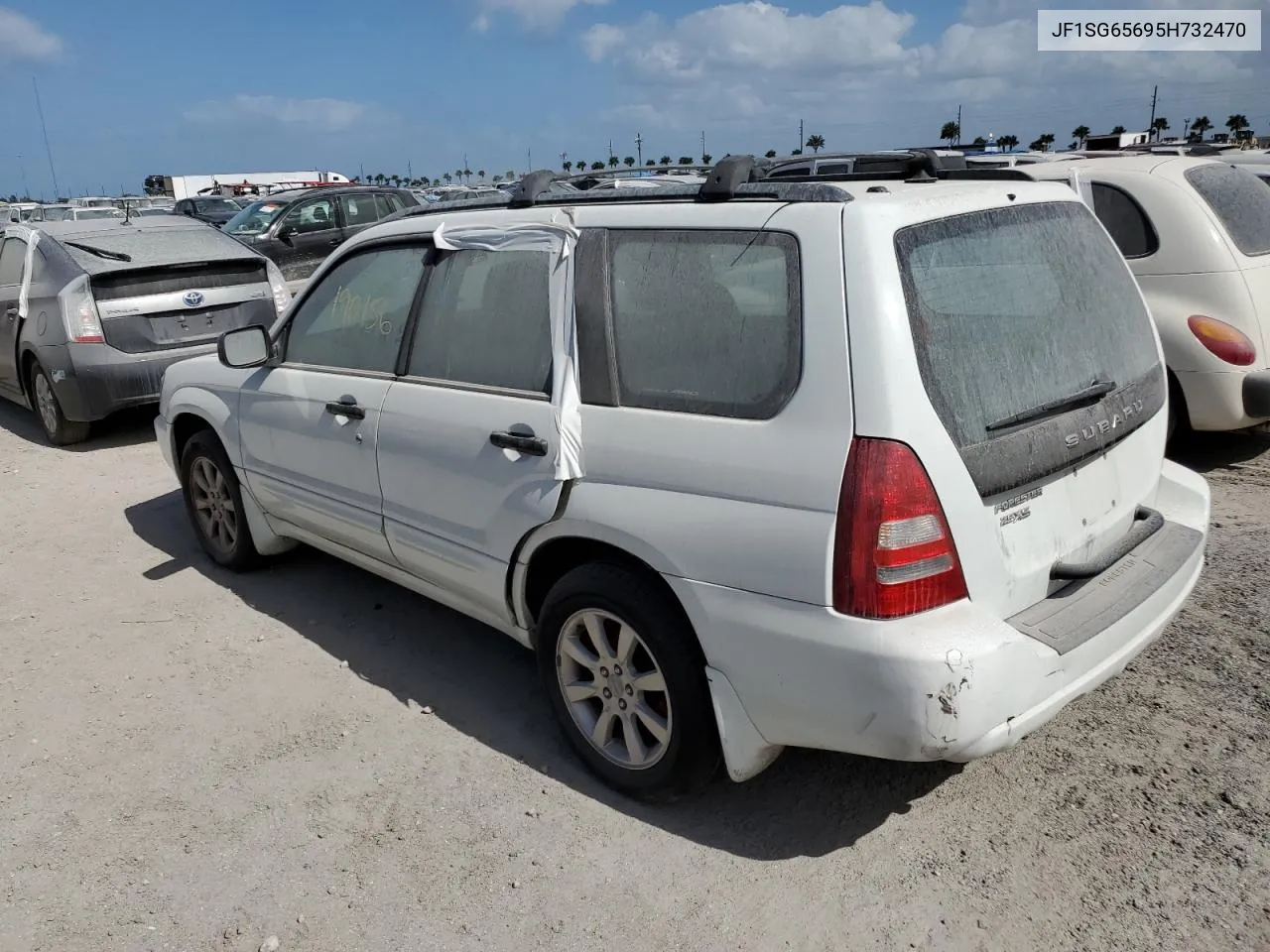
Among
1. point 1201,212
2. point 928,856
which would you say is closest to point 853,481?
point 928,856

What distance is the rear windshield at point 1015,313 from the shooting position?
2396mm

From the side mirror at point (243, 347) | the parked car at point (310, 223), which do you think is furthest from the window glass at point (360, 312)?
the parked car at point (310, 223)

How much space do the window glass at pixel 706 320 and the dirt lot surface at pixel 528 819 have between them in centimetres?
130

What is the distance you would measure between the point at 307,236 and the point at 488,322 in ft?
39.5

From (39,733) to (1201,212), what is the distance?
6270 millimetres

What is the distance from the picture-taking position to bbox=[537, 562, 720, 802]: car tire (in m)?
2.70

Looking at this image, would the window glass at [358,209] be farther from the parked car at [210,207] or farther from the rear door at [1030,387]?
the rear door at [1030,387]

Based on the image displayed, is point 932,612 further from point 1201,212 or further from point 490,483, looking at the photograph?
point 1201,212

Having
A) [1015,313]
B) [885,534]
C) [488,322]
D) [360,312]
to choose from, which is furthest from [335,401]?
[1015,313]

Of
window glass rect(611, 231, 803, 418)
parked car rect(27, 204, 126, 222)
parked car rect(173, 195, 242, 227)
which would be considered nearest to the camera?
window glass rect(611, 231, 803, 418)

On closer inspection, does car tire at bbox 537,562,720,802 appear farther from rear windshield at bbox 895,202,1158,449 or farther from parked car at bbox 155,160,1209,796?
rear windshield at bbox 895,202,1158,449

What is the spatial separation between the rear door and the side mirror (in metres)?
2.93

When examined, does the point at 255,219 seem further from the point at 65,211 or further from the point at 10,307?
the point at 65,211

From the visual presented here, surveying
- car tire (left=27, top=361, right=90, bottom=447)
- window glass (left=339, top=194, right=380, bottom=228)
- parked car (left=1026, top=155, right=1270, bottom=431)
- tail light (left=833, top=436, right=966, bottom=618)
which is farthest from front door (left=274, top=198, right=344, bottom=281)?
tail light (left=833, top=436, right=966, bottom=618)
